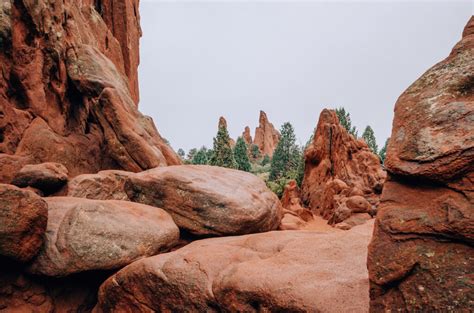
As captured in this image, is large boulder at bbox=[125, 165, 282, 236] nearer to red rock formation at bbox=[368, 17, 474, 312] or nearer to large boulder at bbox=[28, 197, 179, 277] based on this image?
large boulder at bbox=[28, 197, 179, 277]

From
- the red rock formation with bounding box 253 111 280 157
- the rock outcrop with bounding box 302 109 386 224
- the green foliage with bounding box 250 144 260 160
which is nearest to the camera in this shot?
the rock outcrop with bounding box 302 109 386 224

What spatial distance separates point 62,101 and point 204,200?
7.91 meters

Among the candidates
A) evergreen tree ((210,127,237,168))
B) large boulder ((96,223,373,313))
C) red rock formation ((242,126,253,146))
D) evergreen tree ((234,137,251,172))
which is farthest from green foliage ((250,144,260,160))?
large boulder ((96,223,373,313))

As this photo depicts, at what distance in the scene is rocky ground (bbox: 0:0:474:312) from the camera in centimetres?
282

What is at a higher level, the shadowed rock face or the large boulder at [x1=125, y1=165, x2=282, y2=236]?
the shadowed rock face

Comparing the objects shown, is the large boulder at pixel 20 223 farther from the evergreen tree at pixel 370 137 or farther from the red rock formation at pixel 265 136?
the red rock formation at pixel 265 136

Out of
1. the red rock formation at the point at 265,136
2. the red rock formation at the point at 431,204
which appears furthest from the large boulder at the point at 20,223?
the red rock formation at the point at 265,136

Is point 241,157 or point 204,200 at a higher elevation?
point 241,157

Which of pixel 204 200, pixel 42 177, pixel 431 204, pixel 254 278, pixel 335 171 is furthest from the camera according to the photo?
pixel 335 171

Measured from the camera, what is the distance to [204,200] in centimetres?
729

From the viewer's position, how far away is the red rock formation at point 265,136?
94.1 m

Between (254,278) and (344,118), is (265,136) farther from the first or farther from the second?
(254,278)

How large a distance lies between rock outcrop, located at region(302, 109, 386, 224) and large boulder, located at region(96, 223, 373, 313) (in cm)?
1503

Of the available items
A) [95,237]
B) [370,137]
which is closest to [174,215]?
[95,237]
